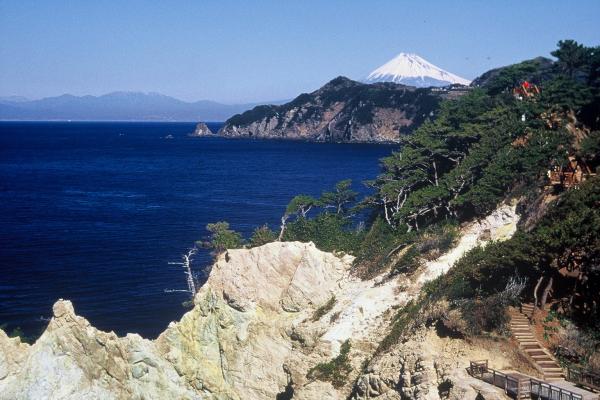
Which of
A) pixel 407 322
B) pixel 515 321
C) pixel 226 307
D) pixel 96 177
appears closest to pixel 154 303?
pixel 226 307

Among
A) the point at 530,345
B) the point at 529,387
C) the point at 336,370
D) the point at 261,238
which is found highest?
the point at 530,345

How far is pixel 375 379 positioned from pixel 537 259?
674 centimetres

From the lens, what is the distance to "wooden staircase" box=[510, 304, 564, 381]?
17734mm

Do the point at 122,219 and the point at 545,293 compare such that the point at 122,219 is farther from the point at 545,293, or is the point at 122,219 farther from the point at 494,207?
the point at 545,293

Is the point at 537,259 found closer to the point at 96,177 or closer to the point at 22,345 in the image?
the point at 22,345

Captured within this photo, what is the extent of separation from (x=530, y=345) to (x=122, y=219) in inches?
2254

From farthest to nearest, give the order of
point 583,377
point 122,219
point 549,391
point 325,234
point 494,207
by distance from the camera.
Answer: point 122,219 → point 325,234 → point 494,207 → point 583,377 → point 549,391

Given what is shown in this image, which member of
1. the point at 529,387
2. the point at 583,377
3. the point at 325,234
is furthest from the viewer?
the point at 325,234

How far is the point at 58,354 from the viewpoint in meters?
22.5

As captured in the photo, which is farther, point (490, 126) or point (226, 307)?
point (490, 126)

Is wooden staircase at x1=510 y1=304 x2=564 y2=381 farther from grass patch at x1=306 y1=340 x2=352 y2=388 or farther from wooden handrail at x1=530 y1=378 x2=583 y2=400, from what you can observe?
grass patch at x1=306 y1=340 x2=352 y2=388

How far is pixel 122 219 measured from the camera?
69250 mm

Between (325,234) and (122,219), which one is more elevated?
(325,234)

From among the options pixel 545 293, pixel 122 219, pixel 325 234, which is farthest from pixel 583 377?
pixel 122 219
